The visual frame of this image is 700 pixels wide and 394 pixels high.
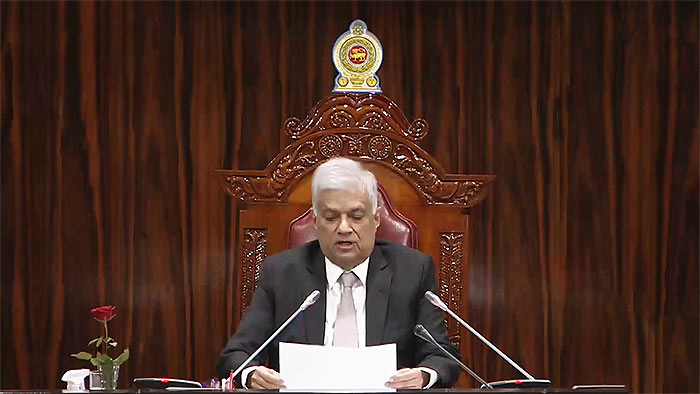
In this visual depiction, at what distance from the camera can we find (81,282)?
3.94 meters

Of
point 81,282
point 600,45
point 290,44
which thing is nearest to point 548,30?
point 600,45

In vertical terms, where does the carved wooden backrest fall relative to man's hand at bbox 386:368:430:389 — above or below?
above

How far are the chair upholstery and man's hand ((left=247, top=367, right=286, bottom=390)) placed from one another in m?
0.75

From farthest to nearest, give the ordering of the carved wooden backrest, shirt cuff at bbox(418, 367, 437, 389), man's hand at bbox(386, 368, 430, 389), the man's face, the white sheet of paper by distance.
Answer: the carved wooden backrest → the man's face → shirt cuff at bbox(418, 367, 437, 389) → man's hand at bbox(386, 368, 430, 389) → the white sheet of paper

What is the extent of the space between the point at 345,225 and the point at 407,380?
1.94 feet

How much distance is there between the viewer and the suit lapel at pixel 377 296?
2.79 meters

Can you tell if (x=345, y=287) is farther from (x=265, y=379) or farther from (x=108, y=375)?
(x=108, y=375)

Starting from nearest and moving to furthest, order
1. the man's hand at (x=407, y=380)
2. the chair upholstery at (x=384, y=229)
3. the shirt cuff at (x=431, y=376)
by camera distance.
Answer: the man's hand at (x=407, y=380), the shirt cuff at (x=431, y=376), the chair upholstery at (x=384, y=229)

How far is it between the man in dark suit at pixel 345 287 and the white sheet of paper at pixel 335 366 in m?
0.47

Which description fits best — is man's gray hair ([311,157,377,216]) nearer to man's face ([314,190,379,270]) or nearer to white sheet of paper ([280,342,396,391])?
man's face ([314,190,379,270])

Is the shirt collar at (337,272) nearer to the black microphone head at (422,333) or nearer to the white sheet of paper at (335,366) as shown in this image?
the black microphone head at (422,333)

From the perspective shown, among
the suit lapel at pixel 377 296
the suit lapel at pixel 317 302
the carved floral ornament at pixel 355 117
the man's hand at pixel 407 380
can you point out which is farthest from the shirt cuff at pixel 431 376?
the carved floral ornament at pixel 355 117

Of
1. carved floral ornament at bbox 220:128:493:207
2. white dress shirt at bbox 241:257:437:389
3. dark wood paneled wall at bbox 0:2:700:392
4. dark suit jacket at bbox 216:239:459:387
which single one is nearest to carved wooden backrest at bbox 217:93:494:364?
carved floral ornament at bbox 220:128:493:207

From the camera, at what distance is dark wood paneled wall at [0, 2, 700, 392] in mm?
3920
